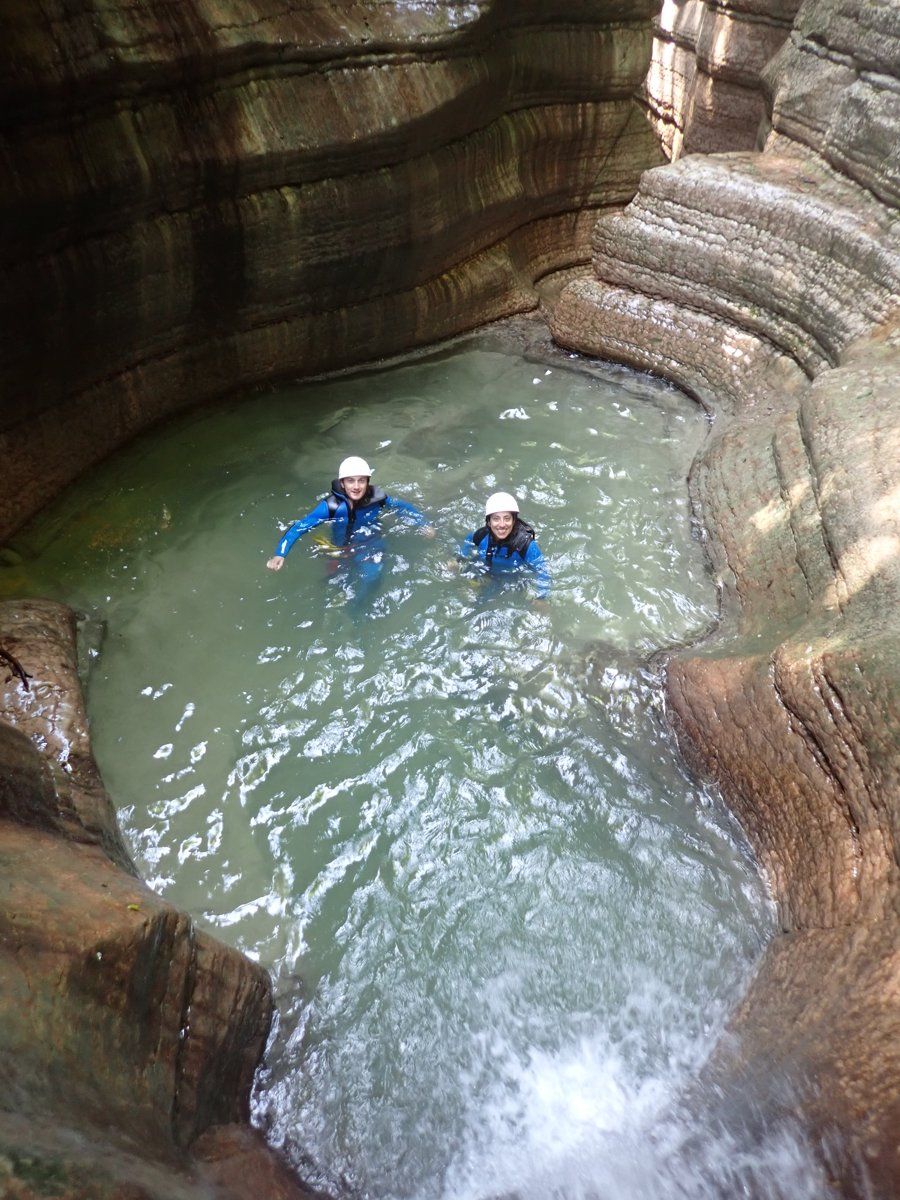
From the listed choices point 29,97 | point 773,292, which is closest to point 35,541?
point 29,97

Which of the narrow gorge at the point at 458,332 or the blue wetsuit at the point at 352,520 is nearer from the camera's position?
the narrow gorge at the point at 458,332

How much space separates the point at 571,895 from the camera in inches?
175

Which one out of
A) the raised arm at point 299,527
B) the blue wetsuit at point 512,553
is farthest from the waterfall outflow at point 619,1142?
the raised arm at point 299,527

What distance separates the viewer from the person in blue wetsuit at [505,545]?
19.3 feet

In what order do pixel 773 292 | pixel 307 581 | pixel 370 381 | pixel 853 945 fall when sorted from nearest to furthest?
pixel 853 945 → pixel 307 581 → pixel 773 292 → pixel 370 381

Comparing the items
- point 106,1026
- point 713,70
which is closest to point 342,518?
point 106,1026

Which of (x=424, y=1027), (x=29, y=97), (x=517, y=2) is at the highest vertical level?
(x=517, y=2)

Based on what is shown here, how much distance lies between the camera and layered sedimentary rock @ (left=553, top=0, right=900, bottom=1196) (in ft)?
11.7

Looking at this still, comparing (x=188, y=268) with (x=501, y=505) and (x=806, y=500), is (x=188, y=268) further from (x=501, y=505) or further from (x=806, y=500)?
(x=806, y=500)

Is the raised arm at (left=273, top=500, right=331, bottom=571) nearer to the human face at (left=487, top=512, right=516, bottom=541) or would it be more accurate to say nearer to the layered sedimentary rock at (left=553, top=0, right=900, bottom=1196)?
the human face at (left=487, top=512, right=516, bottom=541)

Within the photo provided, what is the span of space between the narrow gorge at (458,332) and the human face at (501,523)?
4.44ft

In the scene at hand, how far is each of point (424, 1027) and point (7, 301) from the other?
5.02 m

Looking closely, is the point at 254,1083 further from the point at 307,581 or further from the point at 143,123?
the point at 143,123

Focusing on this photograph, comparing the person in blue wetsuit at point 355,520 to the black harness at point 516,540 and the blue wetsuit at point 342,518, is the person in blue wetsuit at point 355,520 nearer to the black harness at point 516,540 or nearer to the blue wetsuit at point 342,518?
the blue wetsuit at point 342,518
